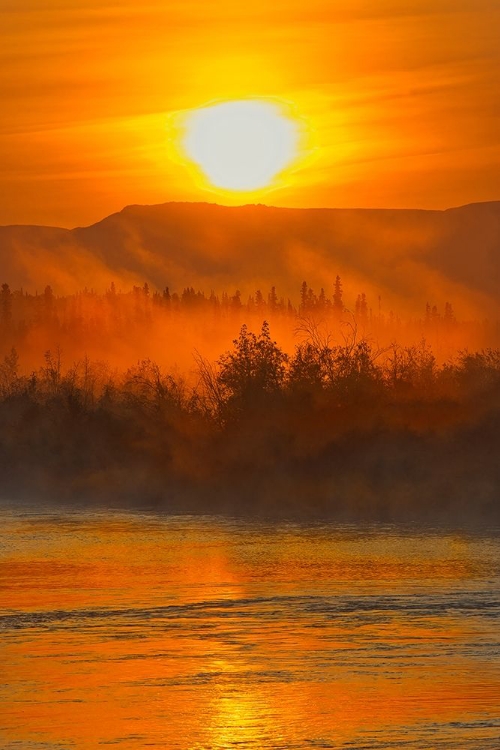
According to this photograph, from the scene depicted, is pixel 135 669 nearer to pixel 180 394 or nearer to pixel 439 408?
pixel 439 408

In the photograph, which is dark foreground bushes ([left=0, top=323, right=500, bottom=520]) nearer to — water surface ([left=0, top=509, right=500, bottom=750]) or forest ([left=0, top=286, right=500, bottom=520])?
forest ([left=0, top=286, right=500, bottom=520])

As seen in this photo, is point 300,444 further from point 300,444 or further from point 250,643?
point 250,643

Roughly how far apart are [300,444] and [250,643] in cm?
3277

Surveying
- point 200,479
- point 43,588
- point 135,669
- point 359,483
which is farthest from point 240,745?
point 200,479

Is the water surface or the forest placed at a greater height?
the forest

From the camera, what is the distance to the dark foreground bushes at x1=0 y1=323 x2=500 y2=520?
56.9 m

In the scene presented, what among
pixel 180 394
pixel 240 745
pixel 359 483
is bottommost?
pixel 240 745

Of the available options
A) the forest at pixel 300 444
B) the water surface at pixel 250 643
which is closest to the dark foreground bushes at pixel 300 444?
the forest at pixel 300 444

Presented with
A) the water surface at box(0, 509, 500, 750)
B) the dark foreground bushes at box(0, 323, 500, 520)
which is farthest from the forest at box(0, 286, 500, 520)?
the water surface at box(0, 509, 500, 750)

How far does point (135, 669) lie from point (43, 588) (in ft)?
34.8

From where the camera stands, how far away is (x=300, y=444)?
6097cm

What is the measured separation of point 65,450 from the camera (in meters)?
70.6

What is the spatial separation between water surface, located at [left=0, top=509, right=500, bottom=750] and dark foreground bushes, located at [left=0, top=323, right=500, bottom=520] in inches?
380

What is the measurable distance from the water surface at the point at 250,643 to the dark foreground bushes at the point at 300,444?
31.7ft
